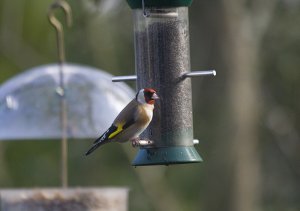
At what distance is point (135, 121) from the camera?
370 inches

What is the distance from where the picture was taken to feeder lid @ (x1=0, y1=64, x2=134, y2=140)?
1177 cm

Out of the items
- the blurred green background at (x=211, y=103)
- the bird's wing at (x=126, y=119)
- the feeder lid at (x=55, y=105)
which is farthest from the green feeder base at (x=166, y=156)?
the blurred green background at (x=211, y=103)

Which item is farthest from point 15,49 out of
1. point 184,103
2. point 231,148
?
point 184,103

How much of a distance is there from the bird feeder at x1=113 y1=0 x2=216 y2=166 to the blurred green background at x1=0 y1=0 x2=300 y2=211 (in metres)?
10.3

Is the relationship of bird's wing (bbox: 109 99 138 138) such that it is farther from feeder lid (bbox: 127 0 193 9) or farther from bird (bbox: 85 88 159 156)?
feeder lid (bbox: 127 0 193 9)

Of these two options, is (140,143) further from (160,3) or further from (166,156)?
(160,3)

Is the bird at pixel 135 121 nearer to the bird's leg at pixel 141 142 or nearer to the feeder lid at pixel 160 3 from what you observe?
the bird's leg at pixel 141 142

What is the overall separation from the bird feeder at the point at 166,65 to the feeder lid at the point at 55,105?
183 centimetres

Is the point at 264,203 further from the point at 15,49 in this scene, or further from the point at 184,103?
the point at 184,103

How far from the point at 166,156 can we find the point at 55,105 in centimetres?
260

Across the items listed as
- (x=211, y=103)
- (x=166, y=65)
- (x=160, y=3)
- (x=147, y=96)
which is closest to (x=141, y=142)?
(x=147, y=96)

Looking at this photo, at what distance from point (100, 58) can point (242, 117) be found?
383cm

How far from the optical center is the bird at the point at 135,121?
30.8ft

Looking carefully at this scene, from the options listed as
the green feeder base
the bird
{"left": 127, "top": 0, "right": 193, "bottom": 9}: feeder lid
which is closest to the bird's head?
the bird
